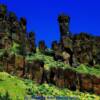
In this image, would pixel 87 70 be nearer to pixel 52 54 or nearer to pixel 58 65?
pixel 58 65

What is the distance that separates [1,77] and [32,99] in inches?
767

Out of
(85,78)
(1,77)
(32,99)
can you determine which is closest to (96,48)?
(85,78)

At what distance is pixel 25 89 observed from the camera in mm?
130000

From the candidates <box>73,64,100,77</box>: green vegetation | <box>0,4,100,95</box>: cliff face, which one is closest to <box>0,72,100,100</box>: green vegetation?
<box>0,4,100,95</box>: cliff face

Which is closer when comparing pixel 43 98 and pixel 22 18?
pixel 43 98

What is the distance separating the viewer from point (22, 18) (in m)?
174

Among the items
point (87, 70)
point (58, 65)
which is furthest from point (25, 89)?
point (87, 70)

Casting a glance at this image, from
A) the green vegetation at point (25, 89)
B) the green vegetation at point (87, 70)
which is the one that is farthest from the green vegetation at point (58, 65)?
the green vegetation at point (25, 89)

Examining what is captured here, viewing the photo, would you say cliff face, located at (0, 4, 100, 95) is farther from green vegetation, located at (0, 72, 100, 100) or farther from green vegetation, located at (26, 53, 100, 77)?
green vegetation, located at (0, 72, 100, 100)

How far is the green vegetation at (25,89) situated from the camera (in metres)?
124

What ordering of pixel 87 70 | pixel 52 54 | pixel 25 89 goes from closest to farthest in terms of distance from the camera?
1. pixel 25 89
2. pixel 87 70
3. pixel 52 54

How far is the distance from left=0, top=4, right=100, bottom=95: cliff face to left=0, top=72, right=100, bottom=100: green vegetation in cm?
478

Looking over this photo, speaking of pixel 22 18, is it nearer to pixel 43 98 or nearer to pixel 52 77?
pixel 52 77

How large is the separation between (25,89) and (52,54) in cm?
4013
